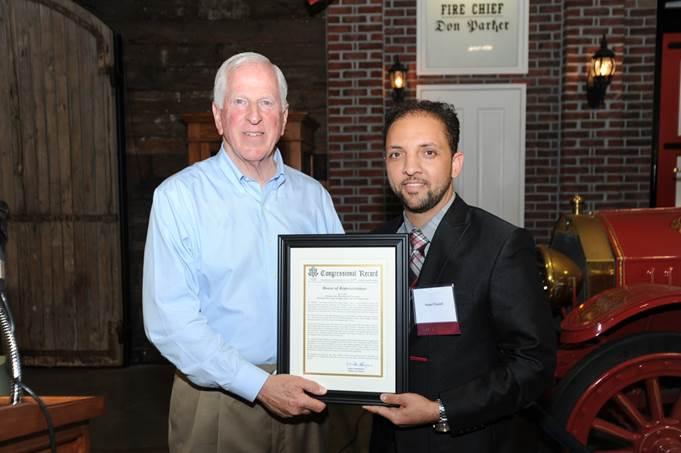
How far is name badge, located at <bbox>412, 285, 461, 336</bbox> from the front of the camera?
57.5 inches

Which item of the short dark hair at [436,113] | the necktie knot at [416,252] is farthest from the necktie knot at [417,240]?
the short dark hair at [436,113]

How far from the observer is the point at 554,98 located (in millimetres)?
4988

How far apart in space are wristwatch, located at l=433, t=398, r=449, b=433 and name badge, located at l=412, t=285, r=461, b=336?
0.19 meters

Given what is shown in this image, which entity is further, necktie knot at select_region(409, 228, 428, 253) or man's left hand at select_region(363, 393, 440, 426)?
necktie knot at select_region(409, 228, 428, 253)

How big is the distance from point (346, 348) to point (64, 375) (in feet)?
13.9

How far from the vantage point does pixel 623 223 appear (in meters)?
2.91

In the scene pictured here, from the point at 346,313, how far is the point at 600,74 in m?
4.04

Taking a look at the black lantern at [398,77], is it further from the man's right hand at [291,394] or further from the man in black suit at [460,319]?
the man's right hand at [291,394]

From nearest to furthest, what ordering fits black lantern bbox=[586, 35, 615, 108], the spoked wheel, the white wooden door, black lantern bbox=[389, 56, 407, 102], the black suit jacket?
the black suit jacket
the spoked wheel
black lantern bbox=[586, 35, 615, 108]
black lantern bbox=[389, 56, 407, 102]
the white wooden door

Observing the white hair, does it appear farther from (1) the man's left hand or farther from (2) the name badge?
(1) the man's left hand

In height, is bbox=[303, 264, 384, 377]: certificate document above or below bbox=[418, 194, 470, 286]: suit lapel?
below

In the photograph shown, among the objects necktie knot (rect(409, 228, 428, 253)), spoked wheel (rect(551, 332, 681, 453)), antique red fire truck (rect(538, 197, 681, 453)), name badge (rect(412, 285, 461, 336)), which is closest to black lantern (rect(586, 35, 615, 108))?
antique red fire truck (rect(538, 197, 681, 453))

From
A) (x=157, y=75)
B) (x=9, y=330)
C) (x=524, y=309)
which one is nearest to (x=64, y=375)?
(x=157, y=75)

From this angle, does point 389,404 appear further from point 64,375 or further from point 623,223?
point 64,375
